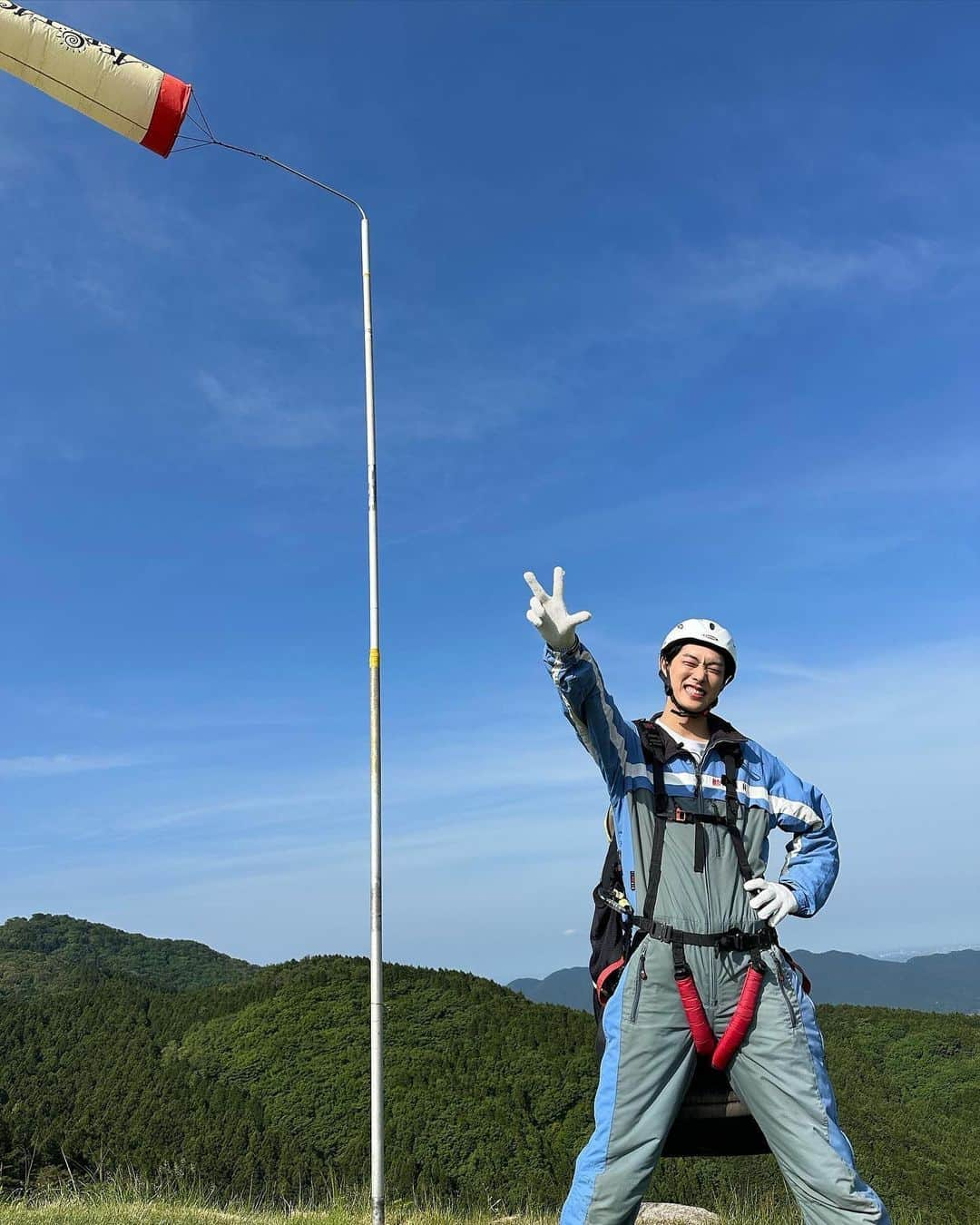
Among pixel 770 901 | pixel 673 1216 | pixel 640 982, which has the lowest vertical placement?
pixel 673 1216

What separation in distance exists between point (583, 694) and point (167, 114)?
691cm

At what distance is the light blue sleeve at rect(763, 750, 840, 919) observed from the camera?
3.89 m

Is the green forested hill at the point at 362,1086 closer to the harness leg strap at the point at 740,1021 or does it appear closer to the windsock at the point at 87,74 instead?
the windsock at the point at 87,74

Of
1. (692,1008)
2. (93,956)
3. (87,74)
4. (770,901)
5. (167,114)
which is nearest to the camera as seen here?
(692,1008)

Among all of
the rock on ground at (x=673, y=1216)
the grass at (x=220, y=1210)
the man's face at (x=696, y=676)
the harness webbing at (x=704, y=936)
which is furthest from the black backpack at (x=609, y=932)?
the rock on ground at (x=673, y=1216)

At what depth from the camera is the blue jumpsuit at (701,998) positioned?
3.40m

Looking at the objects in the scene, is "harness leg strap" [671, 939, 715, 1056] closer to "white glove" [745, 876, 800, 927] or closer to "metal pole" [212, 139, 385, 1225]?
"white glove" [745, 876, 800, 927]

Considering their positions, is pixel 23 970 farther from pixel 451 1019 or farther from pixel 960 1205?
pixel 960 1205

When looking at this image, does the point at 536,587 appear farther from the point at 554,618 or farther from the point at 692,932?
the point at 692,932

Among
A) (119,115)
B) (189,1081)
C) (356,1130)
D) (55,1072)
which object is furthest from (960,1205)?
(119,115)

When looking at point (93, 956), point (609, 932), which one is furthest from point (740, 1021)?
point (93, 956)

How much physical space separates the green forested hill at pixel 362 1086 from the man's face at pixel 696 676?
16.1 m

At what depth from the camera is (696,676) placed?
4047 mm

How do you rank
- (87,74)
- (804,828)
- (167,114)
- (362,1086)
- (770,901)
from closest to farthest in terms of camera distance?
(770,901), (804,828), (87,74), (167,114), (362,1086)
